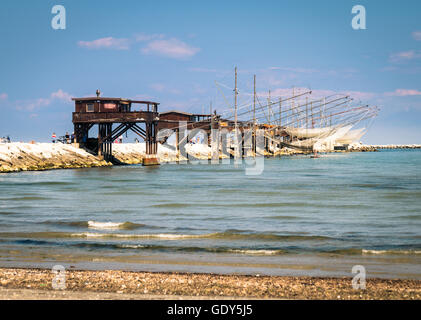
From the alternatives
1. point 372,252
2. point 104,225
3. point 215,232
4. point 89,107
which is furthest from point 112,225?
point 89,107

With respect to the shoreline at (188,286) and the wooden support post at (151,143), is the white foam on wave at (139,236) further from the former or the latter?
the wooden support post at (151,143)

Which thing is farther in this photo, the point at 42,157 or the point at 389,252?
the point at 42,157

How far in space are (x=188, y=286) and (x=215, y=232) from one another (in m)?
8.27

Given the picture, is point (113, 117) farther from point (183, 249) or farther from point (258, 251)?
point (258, 251)

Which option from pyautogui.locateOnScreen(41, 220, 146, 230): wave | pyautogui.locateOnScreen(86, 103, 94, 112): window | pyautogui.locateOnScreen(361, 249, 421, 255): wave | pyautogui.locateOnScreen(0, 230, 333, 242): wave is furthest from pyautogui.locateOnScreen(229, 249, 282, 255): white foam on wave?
pyautogui.locateOnScreen(86, 103, 94, 112): window

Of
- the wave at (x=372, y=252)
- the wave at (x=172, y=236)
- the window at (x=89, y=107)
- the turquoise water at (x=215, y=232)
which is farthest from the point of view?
the window at (x=89, y=107)

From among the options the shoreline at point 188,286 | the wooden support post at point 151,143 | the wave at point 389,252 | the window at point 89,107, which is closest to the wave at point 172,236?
the wave at point 389,252

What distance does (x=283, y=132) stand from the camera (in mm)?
170500

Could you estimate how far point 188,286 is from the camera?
10781 mm

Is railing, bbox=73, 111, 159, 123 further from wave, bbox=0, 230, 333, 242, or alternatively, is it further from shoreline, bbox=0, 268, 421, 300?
shoreline, bbox=0, 268, 421, 300

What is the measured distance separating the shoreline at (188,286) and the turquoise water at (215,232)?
1136mm

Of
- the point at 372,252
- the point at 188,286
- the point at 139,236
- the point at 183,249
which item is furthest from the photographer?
the point at 139,236

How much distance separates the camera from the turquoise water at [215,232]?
13.7m
